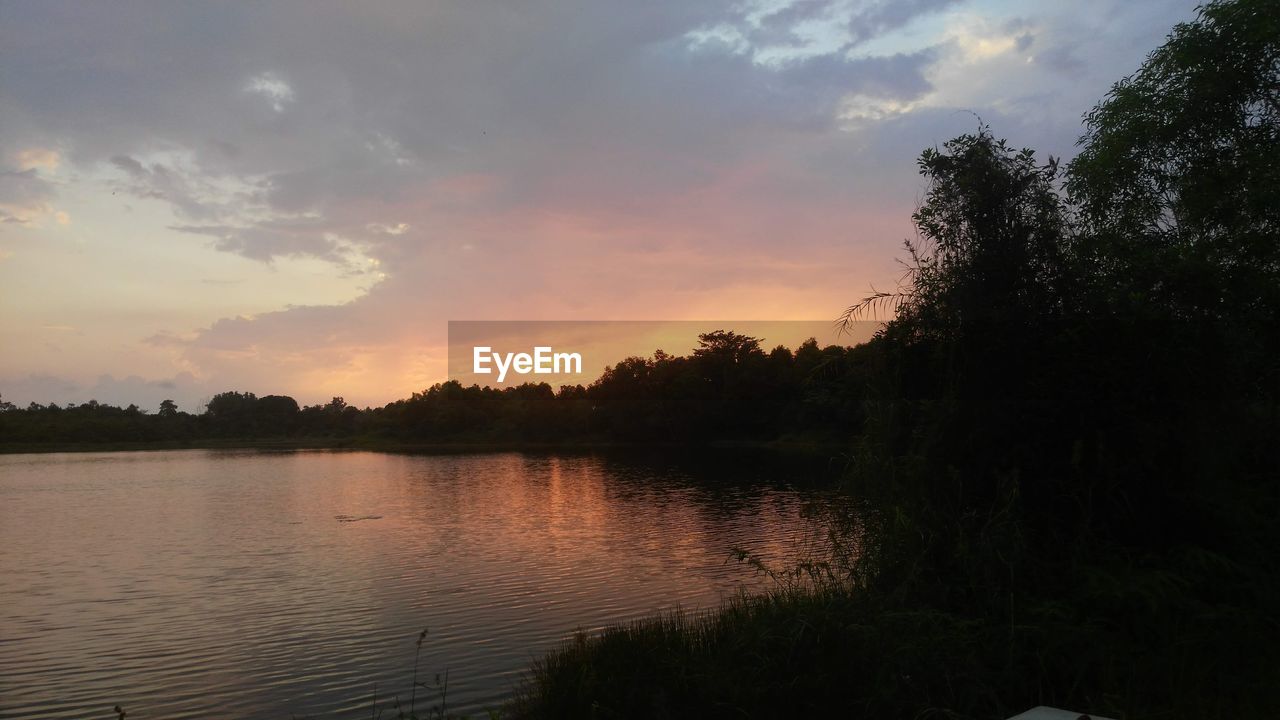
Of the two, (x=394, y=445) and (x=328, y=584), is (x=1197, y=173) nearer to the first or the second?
(x=328, y=584)

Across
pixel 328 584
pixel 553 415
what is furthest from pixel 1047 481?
pixel 553 415

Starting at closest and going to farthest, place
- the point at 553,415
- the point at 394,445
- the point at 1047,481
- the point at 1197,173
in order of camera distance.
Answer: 1. the point at 1047,481
2. the point at 1197,173
3. the point at 553,415
4. the point at 394,445

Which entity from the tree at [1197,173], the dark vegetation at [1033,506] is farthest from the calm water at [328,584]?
the tree at [1197,173]

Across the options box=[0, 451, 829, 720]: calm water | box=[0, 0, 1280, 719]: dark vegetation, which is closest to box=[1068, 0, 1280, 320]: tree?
box=[0, 0, 1280, 719]: dark vegetation

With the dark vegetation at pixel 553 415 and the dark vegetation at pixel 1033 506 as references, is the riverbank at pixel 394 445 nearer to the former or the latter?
the dark vegetation at pixel 553 415

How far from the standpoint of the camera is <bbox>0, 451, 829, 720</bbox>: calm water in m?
13.2

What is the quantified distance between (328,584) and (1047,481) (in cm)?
1826

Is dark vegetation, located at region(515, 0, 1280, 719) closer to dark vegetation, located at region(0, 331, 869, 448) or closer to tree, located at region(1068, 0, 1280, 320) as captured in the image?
tree, located at region(1068, 0, 1280, 320)

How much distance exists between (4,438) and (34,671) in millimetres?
141756

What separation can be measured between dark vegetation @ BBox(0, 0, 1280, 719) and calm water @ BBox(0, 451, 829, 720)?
17.8 feet

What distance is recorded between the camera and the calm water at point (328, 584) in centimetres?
1322

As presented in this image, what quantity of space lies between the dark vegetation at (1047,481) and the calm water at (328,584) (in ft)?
17.8

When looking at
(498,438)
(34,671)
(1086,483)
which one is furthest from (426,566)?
(498,438)

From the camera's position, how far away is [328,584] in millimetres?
21672
